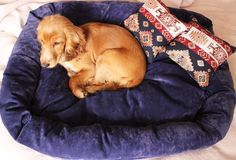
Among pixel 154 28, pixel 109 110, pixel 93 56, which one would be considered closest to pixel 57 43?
pixel 93 56

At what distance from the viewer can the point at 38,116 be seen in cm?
170

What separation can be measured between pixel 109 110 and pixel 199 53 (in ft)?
2.24

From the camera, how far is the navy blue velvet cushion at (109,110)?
5.04ft

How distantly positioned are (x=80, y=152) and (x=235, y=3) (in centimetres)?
210

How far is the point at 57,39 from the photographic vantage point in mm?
1715

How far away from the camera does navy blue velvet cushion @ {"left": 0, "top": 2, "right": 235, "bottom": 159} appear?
60.5 inches

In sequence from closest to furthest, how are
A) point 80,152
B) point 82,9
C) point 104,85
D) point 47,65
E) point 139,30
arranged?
point 80,152
point 47,65
point 104,85
point 139,30
point 82,9

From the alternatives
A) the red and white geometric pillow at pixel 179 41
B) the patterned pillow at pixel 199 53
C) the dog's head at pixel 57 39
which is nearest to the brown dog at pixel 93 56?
the dog's head at pixel 57 39

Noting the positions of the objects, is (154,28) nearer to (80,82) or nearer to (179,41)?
(179,41)

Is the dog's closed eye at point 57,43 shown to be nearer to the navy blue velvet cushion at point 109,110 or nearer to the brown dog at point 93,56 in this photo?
the brown dog at point 93,56

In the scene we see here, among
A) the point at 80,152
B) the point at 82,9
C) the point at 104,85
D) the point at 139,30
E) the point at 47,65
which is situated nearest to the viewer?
the point at 80,152

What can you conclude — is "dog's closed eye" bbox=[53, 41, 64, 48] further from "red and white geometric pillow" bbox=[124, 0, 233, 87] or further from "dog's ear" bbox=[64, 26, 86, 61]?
"red and white geometric pillow" bbox=[124, 0, 233, 87]

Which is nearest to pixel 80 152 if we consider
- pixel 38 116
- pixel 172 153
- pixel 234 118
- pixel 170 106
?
pixel 38 116

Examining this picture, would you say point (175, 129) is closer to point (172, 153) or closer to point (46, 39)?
point (172, 153)
